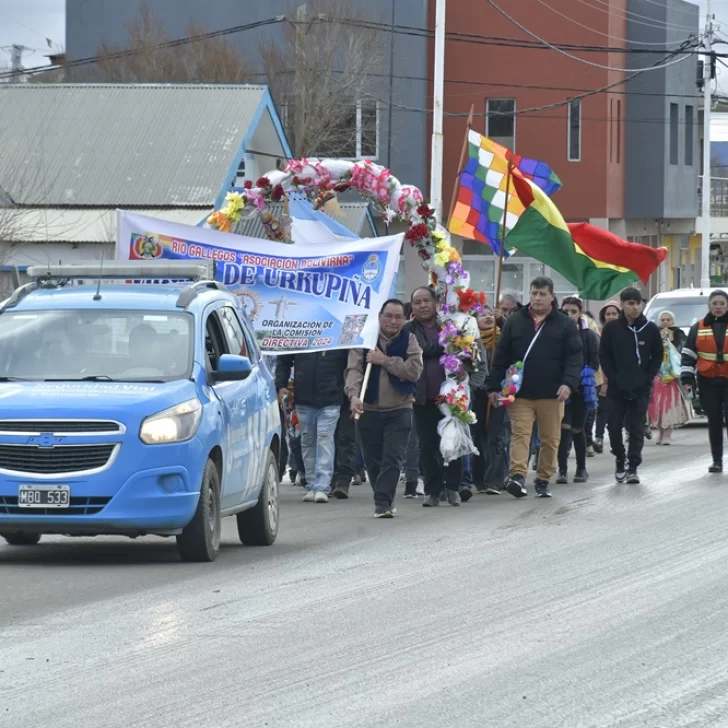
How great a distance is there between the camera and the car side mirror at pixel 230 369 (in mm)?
11641

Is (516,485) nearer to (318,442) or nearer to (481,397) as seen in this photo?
(481,397)

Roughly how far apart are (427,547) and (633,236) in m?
41.2

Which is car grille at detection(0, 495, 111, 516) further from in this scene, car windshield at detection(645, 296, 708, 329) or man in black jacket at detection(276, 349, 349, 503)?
car windshield at detection(645, 296, 708, 329)

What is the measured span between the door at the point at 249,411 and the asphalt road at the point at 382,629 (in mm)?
527

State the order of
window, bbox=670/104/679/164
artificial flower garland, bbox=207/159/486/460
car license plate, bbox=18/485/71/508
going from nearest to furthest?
1. car license plate, bbox=18/485/71/508
2. artificial flower garland, bbox=207/159/486/460
3. window, bbox=670/104/679/164

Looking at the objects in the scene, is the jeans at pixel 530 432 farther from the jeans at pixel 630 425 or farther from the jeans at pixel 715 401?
the jeans at pixel 715 401

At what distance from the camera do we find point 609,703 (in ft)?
22.9

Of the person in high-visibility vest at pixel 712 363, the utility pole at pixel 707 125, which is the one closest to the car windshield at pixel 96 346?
the person in high-visibility vest at pixel 712 363

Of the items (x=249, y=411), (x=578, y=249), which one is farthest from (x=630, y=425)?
(x=249, y=411)

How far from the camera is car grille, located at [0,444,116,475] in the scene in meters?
10.9

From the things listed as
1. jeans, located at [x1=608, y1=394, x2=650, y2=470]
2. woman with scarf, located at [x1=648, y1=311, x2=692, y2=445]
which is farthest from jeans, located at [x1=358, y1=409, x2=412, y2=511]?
woman with scarf, located at [x1=648, y1=311, x2=692, y2=445]

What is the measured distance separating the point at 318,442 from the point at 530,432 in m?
2.07

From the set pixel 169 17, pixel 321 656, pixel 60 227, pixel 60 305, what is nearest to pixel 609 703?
pixel 321 656

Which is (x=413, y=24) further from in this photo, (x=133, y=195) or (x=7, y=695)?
(x=7, y=695)
